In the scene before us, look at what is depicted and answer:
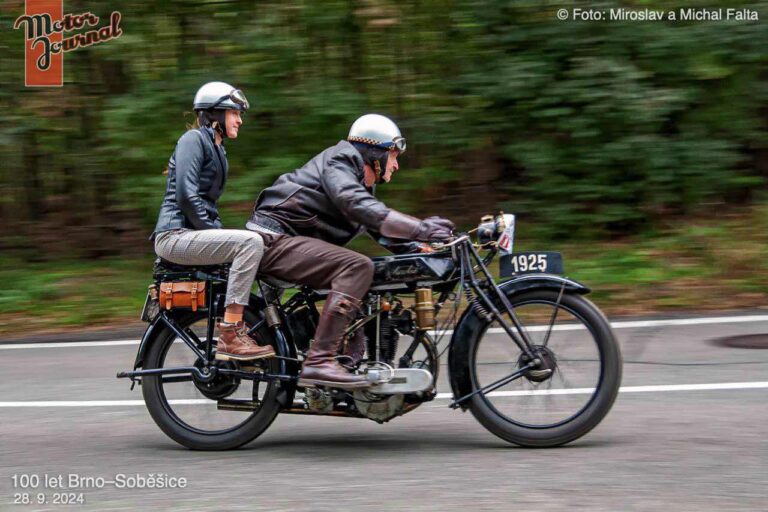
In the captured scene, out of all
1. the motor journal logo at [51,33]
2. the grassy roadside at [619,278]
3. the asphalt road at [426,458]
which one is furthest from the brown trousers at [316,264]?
the motor journal logo at [51,33]

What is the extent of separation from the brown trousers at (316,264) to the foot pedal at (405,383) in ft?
1.54

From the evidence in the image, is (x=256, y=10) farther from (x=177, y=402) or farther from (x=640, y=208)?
(x=177, y=402)

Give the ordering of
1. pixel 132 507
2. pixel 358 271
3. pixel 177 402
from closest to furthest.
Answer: pixel 132 507, pixel 358 271, pixel 177 402

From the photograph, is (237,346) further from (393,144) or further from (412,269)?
(393,144)

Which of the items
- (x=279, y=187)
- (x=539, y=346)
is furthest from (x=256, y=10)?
(x=539, y=346)

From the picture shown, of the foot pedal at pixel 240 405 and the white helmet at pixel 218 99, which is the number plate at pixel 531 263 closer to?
the foot pedal at pixel 240 405

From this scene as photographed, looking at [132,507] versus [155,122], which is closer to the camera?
[132,507]

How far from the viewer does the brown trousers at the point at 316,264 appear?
18.9 ft

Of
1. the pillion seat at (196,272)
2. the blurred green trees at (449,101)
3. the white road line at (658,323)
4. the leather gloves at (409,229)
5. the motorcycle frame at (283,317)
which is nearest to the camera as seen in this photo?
the leather gloves at (409,229)

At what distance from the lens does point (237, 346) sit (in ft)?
19.3

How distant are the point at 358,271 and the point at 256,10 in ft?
23.5

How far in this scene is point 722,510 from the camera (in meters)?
4.69

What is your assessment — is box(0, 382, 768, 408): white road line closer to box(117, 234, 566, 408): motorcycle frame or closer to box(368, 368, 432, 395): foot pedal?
box(117, 234, 566, 408): motorcycle frame

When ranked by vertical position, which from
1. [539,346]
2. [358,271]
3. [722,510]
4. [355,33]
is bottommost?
[722,510]
